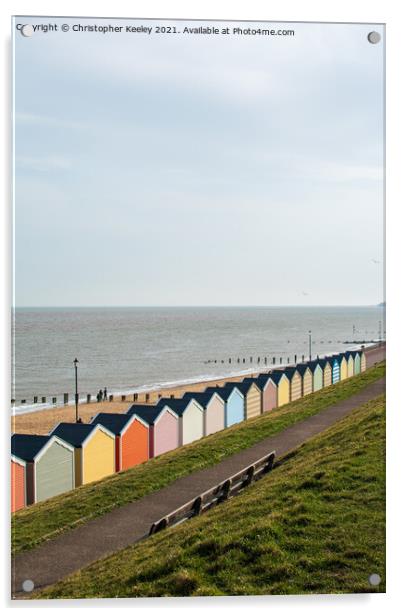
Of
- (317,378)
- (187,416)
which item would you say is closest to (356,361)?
(317,378)

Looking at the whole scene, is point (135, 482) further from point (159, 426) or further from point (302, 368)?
point (302, 368)

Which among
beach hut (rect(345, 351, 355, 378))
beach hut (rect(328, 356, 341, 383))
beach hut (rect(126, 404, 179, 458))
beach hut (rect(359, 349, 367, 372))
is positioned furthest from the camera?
beach hut (rect(345, 351, 355, 378))

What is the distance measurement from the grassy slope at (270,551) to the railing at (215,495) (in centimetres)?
33

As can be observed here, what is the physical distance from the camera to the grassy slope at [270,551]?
694 cm

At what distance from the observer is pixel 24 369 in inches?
295

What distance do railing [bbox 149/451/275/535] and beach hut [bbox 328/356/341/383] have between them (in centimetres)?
661

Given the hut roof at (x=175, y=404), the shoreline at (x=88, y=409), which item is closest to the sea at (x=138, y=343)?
the shoreline at (x=88, y=409)

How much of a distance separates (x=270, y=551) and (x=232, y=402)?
6.44 metres

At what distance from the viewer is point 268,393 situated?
616 inches

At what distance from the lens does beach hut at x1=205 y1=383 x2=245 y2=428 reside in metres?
12.8

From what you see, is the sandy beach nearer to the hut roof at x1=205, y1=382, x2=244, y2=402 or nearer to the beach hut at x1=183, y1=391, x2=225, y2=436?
the hut roof at x1=205, y1=382, x2=244, y2=402

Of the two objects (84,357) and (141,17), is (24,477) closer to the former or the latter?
(84,357)

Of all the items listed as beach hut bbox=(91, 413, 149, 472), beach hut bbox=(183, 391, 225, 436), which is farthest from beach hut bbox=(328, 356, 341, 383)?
beach hut bbox=(91, 413, 149, 472)
